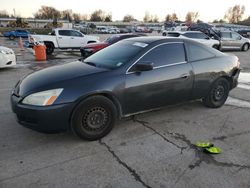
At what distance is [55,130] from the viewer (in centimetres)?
347

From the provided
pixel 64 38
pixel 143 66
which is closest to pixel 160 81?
pixel 143 66

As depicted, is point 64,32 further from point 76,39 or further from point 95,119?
point 95,119

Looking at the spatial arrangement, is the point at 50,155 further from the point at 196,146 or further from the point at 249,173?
the point at 249,173

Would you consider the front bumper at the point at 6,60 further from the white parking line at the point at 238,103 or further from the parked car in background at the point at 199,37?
the parked car in background at the point at 199,37

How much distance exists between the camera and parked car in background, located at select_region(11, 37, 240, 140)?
342cm

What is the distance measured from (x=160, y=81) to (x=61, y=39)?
13650mm

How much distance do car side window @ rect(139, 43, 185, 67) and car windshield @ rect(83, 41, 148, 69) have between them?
21 cm

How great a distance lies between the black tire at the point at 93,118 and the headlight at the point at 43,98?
0.35 m

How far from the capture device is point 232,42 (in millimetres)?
17797

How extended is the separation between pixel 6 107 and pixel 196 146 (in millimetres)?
3941

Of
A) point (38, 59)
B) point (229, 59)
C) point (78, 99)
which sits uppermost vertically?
point (229, 59)

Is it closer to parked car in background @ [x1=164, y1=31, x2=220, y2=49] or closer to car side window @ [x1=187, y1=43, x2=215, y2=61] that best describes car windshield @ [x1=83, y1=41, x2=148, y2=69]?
car side window @ [x1=187, y1=43, x2=215, y2=61]

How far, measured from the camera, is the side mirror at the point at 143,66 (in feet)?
12.7

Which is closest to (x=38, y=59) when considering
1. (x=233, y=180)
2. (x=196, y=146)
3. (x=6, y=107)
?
(x=6, y=107)
